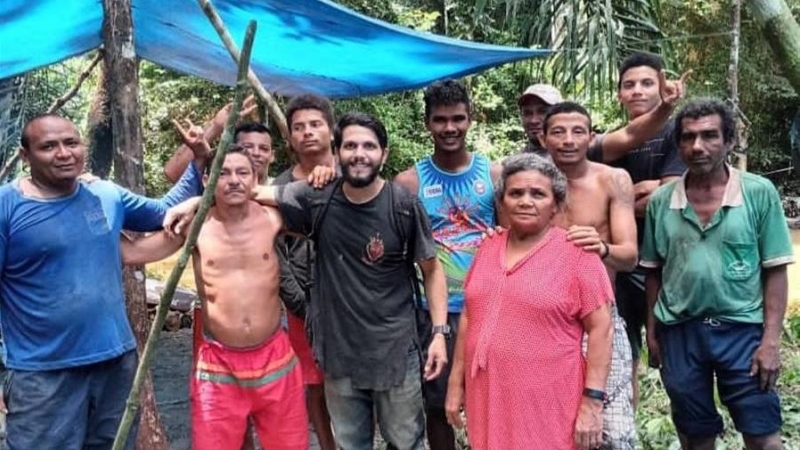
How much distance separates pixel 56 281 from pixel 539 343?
1.53 metres

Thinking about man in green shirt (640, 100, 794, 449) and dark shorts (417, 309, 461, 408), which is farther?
dark shorts (417, 309, 461, 408)

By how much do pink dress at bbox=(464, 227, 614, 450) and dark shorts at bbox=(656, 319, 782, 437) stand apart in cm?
57

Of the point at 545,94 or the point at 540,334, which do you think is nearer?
the point at 540,334

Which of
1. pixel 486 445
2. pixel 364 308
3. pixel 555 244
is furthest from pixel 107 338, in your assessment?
pixel 555 244

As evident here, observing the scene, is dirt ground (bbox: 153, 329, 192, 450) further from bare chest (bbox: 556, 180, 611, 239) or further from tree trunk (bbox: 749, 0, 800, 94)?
tree trunk (bbox: 749, 0, 800, 94)

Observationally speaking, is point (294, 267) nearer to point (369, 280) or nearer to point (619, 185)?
point (369, 280)

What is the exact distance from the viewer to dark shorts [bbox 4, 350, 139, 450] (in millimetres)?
2482

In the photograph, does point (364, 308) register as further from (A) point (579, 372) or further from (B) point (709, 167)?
(B) point (709, 167)

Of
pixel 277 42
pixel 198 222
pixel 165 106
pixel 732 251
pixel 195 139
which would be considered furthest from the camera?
pixel 165 106

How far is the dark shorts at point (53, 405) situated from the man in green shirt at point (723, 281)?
1.99 meters

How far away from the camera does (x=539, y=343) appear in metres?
2.39

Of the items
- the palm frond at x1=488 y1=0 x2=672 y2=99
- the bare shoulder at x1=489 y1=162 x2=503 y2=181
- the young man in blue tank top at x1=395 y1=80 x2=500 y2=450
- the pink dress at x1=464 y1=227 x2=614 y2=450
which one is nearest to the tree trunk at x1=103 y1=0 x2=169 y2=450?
the young man in blue tank top at x1=395 y1=80 x2=500 y2=450

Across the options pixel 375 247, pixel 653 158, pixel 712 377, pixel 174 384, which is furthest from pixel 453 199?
pixel 174 384

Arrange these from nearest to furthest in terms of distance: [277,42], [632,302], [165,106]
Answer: [632,302]
[277,42]
[165,106]
